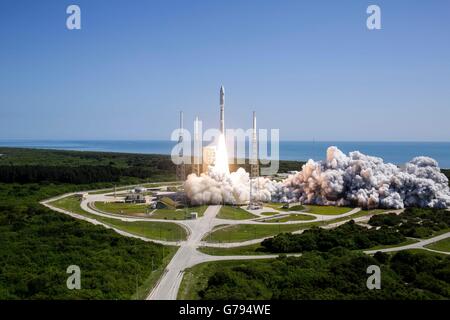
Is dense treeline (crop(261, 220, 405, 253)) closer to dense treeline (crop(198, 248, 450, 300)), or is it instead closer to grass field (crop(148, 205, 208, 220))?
dense treeline (crop(198, 248, 450, 300))

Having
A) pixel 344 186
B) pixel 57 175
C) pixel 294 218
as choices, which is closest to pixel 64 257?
pixel 294 218

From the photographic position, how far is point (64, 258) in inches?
1394

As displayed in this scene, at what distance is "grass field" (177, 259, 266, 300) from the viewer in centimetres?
2898

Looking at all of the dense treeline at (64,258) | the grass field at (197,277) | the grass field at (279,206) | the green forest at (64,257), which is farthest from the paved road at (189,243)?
the grass field at (279,206)

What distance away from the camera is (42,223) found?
162 feet

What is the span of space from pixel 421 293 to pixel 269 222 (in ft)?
78.4

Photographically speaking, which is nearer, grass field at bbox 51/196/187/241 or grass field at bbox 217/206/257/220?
grass field at bbox 51/196/187/241

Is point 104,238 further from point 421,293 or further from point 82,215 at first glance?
point 421,293

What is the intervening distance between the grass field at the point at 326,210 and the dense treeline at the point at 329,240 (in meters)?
11.1

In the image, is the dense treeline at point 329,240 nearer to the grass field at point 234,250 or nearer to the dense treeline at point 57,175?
the grass field at point 234,250

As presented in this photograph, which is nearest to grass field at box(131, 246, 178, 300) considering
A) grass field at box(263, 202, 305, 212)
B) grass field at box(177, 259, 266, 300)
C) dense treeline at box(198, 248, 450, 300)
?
grass field at box(177, 259, 266, 300)

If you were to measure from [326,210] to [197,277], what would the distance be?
3080 centimetres

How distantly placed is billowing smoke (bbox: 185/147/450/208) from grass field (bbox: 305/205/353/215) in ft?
6.10

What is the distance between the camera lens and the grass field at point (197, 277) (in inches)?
1141
